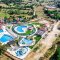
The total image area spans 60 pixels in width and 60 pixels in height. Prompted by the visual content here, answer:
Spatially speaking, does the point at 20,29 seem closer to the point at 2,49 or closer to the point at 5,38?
the point at 5,38

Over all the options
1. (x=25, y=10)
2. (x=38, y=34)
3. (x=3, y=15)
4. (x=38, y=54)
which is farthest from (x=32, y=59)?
(x=25, y=10)

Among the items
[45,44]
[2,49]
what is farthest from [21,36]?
[2,49]

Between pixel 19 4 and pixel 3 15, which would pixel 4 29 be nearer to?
pixel 3 15

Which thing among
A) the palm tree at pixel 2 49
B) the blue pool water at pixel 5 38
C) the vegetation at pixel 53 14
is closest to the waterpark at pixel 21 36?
the blue pool water at pixel 5 38

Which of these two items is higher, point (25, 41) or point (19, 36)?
point (19, 36)

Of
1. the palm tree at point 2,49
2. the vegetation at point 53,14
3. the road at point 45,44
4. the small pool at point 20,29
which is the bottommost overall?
the road at point 45,44

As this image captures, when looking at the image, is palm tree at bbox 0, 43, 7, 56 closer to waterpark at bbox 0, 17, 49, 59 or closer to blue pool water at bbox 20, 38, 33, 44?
waterpark at bbox 0, 17, 49, 59

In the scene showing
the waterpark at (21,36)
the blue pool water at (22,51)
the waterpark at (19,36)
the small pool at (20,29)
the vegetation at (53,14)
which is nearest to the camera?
the blue pool water at (22,51)

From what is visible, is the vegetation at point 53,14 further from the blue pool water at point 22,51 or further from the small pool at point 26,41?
the blue pool water at point 22,51

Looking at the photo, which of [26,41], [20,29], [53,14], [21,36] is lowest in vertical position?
[26,41]

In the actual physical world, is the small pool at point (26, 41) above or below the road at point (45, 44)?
above

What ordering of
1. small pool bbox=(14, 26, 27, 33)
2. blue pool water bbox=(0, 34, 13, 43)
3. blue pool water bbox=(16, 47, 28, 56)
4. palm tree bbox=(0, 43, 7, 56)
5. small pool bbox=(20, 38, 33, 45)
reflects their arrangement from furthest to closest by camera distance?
1. small pool bbox=(14, 26, 27, 33)
2. blue pool water bbox=(0, 34, 13, 43)
3. small pool bbox=(20, 38, 33, 45)
4. blue pool water bbox=(16, 47, 28, 56)
5. palm tree bbox=(0, 43, 7, 56)

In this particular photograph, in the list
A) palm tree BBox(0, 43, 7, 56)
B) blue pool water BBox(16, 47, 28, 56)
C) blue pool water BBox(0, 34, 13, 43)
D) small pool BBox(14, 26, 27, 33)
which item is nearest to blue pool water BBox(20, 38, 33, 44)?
blue pool water BBox(16, 47, 28, 56)
